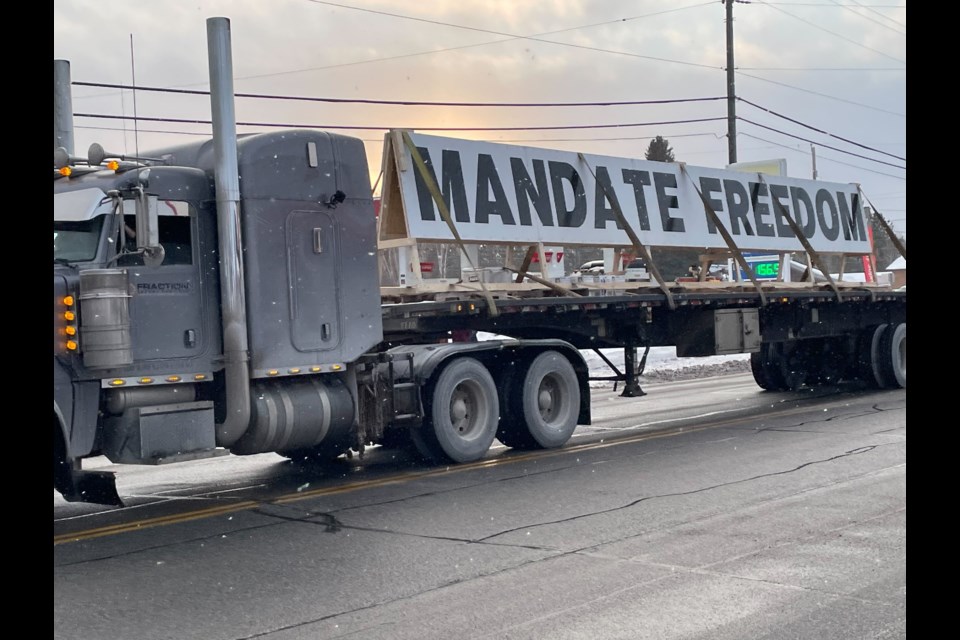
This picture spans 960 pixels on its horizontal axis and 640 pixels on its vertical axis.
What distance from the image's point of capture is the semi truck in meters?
8.66

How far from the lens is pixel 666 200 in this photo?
1587 cm

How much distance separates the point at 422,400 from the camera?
442 inches

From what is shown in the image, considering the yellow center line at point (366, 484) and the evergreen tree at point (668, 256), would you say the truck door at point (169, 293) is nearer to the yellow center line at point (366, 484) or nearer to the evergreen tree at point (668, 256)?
the yellow center line at point (366, 484)

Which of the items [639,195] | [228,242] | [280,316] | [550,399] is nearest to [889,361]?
[639,195]

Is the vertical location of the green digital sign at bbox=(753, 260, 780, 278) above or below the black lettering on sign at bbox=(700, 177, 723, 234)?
below

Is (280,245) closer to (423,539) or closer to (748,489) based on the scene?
(423,539)

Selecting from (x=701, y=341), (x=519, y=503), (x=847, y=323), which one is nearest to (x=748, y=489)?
(x=519, y=503)

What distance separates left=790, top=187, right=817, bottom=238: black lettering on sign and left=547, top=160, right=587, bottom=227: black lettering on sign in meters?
5.40

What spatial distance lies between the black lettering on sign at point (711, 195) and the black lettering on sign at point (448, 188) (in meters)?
4.92

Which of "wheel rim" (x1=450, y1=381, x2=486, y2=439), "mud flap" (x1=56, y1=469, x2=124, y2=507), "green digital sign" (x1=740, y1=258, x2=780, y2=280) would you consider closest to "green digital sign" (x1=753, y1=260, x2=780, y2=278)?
"green digital sign" (x1=740, y1=258, x2=780, y2=280)

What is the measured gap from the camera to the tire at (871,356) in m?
18.6

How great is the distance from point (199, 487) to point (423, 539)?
3.63m

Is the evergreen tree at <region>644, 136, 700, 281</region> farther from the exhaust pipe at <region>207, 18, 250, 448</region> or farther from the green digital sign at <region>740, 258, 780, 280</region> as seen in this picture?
the exhaust pipe at <region>207, 18, 250, 448</region>

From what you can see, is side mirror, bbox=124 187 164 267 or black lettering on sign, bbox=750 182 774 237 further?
black lettering on sign, bbox=750 182 774 237
